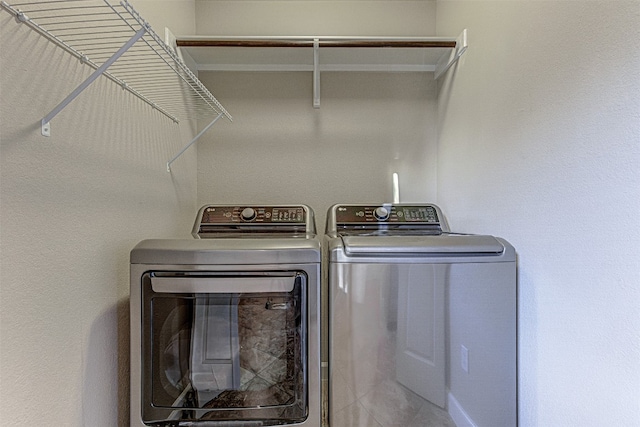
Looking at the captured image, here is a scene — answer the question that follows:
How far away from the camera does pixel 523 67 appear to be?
113cm

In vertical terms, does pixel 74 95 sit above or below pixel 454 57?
below

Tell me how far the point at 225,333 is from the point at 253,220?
2.17 feet

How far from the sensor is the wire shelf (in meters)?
0.80

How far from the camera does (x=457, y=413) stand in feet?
3.67

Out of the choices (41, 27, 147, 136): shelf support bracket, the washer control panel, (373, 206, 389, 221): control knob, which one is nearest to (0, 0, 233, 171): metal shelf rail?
(41, 27, 147, 136): shelf support bracket

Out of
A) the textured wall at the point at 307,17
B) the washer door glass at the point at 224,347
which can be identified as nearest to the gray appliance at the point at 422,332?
the washer door glass at the point at 224,347

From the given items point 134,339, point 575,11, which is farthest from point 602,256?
point 134,339

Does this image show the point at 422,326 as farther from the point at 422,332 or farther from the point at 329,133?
the point at 329,133

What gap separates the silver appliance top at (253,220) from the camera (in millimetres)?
1685

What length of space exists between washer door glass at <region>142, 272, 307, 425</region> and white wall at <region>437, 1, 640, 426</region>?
1.91ft

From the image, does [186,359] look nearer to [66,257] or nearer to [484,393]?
[66,257]

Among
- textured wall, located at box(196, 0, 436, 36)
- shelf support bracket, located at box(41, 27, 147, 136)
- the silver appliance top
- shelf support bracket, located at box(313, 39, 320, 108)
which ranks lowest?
the silver appliance top

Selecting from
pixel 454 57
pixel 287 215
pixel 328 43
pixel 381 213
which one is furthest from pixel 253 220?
pixel 454 57

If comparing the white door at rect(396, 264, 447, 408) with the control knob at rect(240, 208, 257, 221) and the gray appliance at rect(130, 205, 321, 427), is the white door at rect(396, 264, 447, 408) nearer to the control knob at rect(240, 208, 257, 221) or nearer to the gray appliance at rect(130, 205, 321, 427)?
the gray appliance at rect(130, 205, 321, 427)
